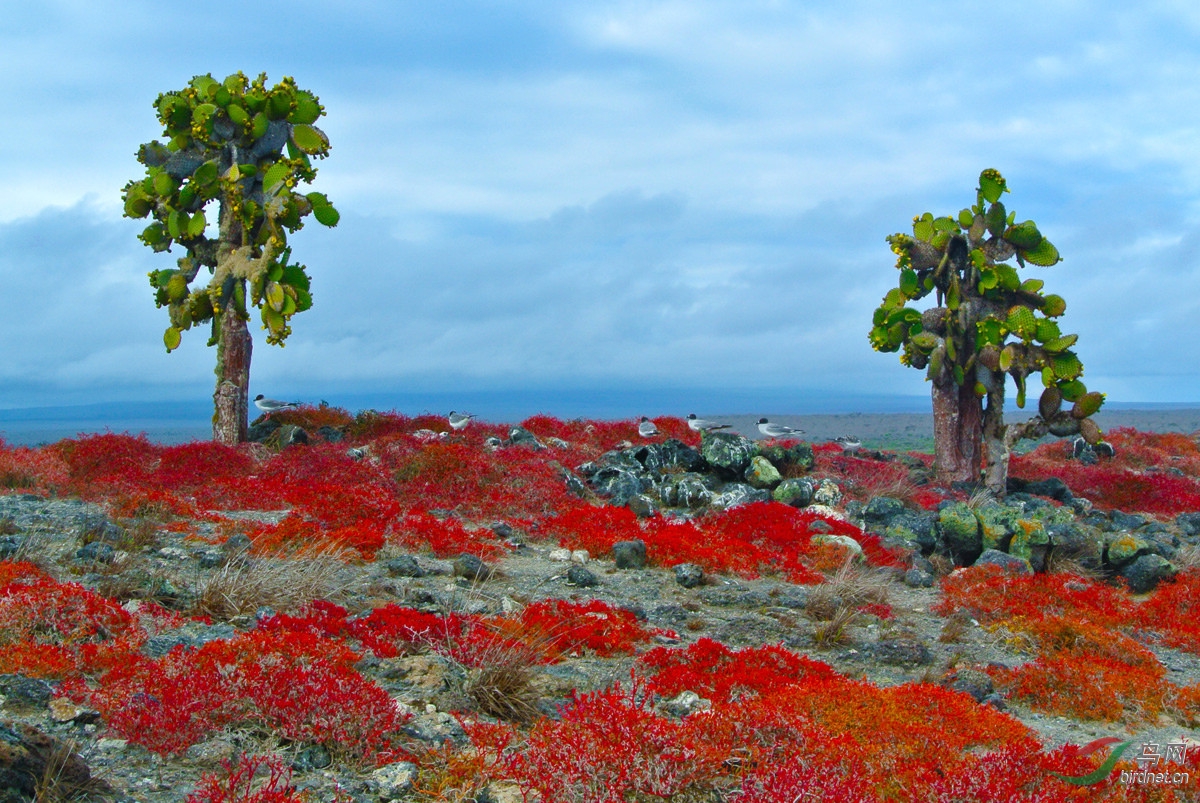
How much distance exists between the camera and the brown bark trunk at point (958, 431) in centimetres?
2345

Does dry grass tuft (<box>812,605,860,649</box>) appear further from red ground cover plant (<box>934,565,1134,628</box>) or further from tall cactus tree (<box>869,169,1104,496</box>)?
tall cactus tree (<box>869,169,1104,496</box>)

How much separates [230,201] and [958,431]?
19.3 meters

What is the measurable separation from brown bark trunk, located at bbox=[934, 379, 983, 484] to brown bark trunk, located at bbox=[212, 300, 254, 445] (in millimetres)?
17505

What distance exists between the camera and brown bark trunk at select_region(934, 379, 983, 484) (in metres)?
23.5

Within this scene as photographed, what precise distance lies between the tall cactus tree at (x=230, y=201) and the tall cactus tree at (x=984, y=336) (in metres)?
15.5

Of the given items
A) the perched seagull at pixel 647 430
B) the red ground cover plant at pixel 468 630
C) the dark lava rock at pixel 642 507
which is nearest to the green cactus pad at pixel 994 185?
the perched seagull at pixel 647 430

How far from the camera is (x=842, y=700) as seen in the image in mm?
7609

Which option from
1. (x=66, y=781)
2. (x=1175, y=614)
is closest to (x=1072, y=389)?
(x=1175, y=614)

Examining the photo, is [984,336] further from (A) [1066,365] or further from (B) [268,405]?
(B) [268,405]

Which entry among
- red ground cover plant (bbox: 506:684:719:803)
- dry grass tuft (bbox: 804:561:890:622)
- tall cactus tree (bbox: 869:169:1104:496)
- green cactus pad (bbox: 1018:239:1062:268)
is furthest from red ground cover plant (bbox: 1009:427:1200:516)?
red ground cover plant (bbox: 506:684:719:803)

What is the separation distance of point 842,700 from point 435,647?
3623 millimetres

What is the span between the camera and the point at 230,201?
2228cm

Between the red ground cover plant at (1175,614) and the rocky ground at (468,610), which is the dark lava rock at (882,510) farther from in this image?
the red ground cover plant at (1175,614)

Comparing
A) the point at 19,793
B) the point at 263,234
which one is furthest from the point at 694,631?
the point at 263,234
